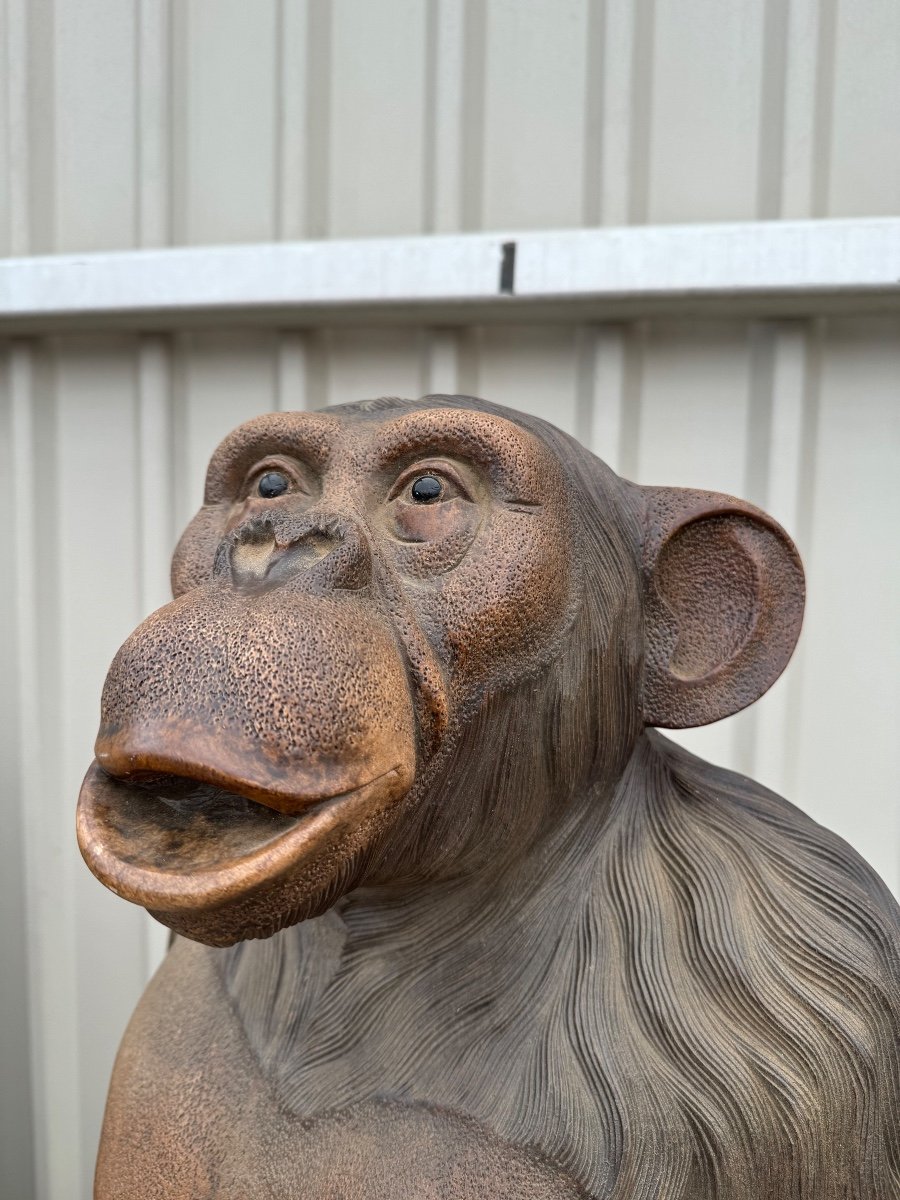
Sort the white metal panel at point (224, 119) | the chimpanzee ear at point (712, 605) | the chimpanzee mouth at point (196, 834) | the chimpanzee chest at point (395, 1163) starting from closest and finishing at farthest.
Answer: the chimpanzee mouth at point (196, 834) → the chimpanzee chest at point (395, 1163) → the chimpanzee ear at point (712, 605) → the white metal panel at point (224, 119)

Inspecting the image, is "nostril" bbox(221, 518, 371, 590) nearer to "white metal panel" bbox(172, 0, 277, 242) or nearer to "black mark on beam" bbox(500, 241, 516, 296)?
"black mark on beam" bbox(500, 241, 516, 296)

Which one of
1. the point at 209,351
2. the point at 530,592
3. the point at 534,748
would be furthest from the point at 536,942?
the point at 209,351

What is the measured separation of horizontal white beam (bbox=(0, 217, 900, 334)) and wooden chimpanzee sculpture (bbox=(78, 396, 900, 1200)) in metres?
0.50

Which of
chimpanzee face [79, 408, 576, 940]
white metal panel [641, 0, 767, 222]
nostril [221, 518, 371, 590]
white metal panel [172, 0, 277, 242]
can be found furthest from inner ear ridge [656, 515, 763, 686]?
white metal panel [172, 0, 277, 242]

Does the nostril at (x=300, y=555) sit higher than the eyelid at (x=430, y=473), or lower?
lower

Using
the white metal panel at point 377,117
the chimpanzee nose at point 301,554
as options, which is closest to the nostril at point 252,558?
the chimpanzee nose at point 301,554

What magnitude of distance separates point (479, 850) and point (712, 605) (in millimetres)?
271

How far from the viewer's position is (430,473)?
72cm

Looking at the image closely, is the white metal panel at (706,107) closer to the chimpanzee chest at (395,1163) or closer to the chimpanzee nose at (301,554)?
the chimpanzee nose at (301,554)

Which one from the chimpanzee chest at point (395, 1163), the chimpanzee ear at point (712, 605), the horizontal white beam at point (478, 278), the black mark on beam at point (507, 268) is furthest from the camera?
the black mark on beam at point (507, 268)

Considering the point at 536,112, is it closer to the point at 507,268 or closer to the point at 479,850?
the point at 507,268

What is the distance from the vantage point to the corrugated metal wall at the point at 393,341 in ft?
4.19

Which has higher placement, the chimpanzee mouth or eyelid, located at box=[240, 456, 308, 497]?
eyelid, located at box=[240, 456, 308, 497]

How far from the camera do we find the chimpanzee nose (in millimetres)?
666
